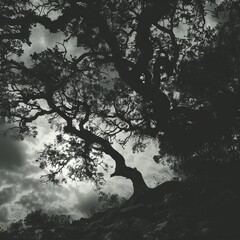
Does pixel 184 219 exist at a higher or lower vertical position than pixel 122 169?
lower

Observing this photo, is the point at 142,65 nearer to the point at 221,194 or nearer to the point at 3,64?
the point at 221,194

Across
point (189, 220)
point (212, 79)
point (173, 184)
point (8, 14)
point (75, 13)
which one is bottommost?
point (189, 220)

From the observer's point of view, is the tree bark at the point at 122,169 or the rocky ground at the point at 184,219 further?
the tree bark at the point at 122,169

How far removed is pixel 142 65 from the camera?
10.6 m

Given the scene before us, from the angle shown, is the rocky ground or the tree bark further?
the tree bark

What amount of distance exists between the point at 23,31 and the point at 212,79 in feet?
34.0

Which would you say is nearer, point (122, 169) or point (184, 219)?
point (184, 219)

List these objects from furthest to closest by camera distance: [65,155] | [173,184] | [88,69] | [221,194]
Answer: [65,155] → [88,69] → [173,184] → [221,194]

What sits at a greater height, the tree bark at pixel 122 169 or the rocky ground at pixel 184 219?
the tree bark at pixel 122 169

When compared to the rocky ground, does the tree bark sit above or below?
above

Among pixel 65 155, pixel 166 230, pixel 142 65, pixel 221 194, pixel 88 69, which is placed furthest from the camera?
pixel 65 155

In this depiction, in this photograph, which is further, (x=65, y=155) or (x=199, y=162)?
(x=65, y=155)

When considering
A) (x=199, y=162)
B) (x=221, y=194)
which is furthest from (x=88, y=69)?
(x=221, y=194)

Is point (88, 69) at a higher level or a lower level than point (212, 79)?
higher
